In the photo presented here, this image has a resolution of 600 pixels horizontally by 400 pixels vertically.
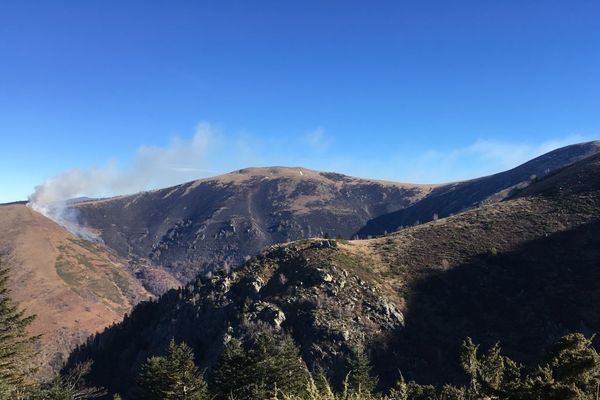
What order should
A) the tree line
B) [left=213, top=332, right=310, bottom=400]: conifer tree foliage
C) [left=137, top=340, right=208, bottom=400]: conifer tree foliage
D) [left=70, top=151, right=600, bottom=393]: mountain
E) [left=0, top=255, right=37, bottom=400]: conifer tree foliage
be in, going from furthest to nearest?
[left=70, top=151, right=600, bottom=393]: mountain, [left=137, top=340, right=208, bottom=400]: conifer tree foliage, [left=213, top=332, right=310, bottom=400]: conifer tree foliage, the tree line, [left=0, top=255, right=37, bottom=400]: conifer tree foliage

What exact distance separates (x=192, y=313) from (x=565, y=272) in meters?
74.9

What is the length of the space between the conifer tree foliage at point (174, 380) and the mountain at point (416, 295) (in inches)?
1360

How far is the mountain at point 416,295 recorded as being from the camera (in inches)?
3054

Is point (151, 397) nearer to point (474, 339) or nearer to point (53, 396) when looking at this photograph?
point (53, 396)

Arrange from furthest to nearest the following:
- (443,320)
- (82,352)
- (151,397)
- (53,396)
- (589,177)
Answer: (82,352)
(589,177)
(443,320)
(151,397)
(53,396)

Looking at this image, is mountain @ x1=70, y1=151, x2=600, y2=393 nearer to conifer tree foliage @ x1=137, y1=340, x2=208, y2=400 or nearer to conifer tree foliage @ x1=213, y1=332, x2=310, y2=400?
conifer tree foliage @ x1=213, y1=332, x2=310, y2=400

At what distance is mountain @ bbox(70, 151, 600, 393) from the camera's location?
7756cm

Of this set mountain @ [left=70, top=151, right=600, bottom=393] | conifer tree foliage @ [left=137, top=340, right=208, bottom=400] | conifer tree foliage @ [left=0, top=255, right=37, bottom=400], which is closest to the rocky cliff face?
mountain @ [left=70, top=151, right=600, bottom=393]

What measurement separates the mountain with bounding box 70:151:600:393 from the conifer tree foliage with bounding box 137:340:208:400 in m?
34.5

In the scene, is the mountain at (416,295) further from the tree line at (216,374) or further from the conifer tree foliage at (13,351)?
the conifer tree foliage at (13,351)

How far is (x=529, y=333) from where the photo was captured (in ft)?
249

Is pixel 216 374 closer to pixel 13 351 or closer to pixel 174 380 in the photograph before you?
pixel 174 380

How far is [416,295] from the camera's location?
8962 cm

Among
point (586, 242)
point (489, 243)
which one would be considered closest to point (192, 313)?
point (489, 243)
